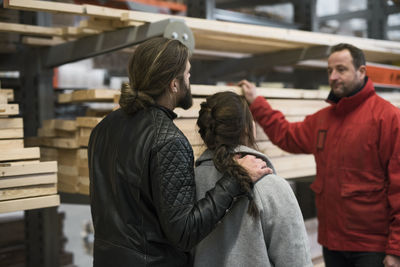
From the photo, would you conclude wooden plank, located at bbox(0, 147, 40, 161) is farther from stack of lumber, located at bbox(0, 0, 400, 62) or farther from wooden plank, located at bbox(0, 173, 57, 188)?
stack of lumber, located at bbox(0, 0, 400, 62)

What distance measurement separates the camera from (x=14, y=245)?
3.21m

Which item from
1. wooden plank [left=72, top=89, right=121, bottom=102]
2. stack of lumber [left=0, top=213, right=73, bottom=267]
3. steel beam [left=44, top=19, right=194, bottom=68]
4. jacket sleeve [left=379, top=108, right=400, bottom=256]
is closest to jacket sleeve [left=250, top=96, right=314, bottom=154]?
jacket sleeve [left=379, top=108, right=400, bottom=256]

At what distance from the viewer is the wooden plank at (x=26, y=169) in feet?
6.91

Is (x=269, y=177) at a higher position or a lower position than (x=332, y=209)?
higher

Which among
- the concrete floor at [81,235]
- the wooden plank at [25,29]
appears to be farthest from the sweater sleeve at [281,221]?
the concrete floor at [81,235]

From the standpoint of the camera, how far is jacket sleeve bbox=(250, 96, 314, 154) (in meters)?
2.99

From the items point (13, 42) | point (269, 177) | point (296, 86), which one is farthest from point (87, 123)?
point (296, 86)

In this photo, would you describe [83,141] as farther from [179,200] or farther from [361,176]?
[361,176]

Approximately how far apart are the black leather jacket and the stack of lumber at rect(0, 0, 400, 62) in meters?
0.92

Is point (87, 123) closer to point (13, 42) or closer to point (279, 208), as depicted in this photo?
point (13, 42)

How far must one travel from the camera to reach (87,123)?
2.53 meters

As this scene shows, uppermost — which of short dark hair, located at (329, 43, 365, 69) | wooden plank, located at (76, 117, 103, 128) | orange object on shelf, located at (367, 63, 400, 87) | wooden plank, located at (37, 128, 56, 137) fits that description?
short dark hair, located at (329, 43, 365, 69)

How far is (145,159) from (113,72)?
8.33 feet

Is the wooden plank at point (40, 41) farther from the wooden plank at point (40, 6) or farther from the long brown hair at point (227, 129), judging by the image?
the long brown hair at point (227, 129)
